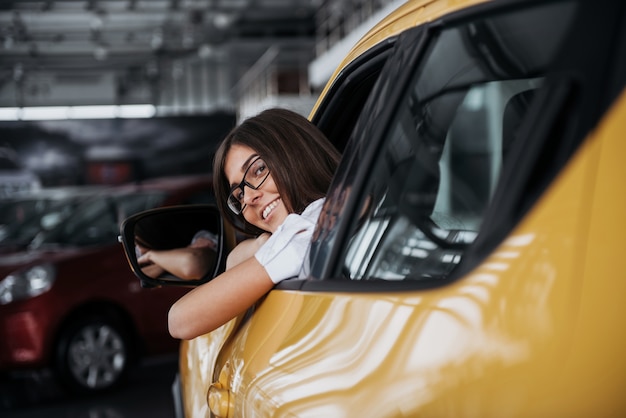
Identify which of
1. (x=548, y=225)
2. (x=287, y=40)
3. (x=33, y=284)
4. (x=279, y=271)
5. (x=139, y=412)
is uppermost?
(x=548, y=225)

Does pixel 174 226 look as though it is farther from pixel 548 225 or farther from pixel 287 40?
pixel 287 40

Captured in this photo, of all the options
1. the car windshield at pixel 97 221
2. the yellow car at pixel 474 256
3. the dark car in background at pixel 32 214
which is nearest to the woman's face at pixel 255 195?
the yellow car at pixel 474 256

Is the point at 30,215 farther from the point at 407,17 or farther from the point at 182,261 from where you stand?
the point at 407,17

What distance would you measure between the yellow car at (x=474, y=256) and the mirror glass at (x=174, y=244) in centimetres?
77

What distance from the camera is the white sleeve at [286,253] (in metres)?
1.45

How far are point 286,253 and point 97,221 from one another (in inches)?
234

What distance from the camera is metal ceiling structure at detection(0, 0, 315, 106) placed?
3031 cm

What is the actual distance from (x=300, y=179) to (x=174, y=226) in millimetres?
665

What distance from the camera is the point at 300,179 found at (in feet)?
5.73

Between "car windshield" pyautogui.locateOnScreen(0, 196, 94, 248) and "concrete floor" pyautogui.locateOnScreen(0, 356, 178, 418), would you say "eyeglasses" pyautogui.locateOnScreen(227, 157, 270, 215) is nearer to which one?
"concrete floor" pyautogui.locateOnScreen(0, 356, 178, 418)

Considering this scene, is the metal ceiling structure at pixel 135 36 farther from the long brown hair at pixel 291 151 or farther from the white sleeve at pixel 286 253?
the white sleeve at pixel 286 253

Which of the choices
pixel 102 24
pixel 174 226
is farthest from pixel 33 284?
pixel 102 24

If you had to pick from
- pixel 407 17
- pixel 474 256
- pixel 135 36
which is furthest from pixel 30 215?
A: pixel 135 36

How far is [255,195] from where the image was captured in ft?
5.83
